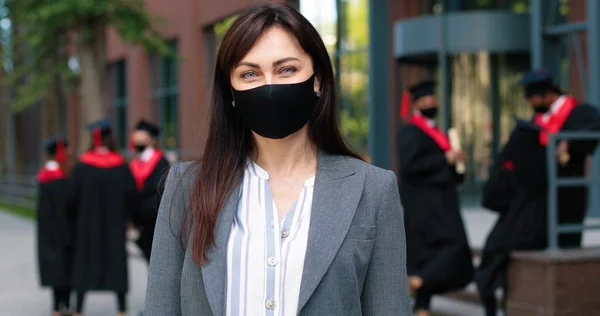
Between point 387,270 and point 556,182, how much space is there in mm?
4909

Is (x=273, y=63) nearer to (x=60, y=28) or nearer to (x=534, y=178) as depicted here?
(x=534, y=178)

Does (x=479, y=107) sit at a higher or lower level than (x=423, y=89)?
lower

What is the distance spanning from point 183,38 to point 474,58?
990cm

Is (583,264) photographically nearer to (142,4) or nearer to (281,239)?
(281,239)

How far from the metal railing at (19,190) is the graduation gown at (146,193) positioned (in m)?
21.3

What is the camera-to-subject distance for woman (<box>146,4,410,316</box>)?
2.52 metres

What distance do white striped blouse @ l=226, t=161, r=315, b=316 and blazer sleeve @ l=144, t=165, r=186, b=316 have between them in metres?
0.14

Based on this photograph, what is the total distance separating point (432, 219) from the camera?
8.05 meters

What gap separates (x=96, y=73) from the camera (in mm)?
21156

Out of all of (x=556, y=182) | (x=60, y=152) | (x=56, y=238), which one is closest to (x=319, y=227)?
(x=556, y=182)

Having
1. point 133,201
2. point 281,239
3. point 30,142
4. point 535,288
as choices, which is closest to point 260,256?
point 281,239

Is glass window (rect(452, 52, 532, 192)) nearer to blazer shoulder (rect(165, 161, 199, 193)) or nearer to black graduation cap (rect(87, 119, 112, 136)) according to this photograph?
black graduation cap (rect(87, 119, 112, 136))

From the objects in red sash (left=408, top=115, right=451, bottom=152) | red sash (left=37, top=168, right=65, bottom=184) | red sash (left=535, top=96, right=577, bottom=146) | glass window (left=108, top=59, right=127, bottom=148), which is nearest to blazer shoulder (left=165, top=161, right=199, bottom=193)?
red sash (left=535, top=96, right=577, bottom=146)

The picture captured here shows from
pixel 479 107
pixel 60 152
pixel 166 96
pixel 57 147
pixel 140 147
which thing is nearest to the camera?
pixel 140 147
